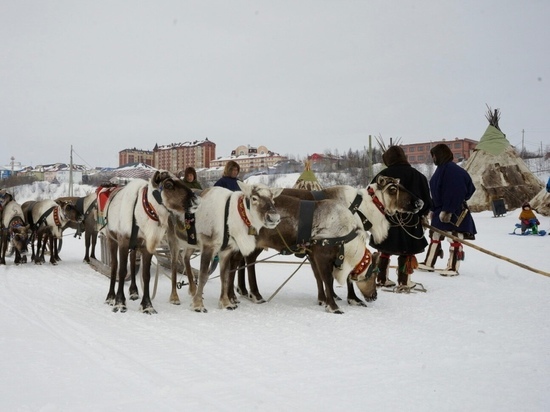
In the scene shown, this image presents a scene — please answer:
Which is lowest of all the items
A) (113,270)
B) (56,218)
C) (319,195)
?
(113,270)

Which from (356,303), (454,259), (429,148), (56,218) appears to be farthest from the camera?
(429,148)

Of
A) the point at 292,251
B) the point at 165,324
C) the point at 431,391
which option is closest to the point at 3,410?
the point at 165,324

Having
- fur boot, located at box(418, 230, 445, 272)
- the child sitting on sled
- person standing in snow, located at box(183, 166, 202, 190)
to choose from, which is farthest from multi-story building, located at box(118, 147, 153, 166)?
fur boot, located at box(418, 230, 445, 272)

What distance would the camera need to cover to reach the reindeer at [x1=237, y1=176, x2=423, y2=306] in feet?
23.6

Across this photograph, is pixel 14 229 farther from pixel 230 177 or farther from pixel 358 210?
pixel 358 210

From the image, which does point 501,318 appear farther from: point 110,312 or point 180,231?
point 110,312

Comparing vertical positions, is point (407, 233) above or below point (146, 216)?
below

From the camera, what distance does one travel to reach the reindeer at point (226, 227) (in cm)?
635

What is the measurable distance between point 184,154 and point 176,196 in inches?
4414

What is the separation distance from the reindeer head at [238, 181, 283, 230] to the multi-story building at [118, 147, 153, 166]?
111 m

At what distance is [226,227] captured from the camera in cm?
656

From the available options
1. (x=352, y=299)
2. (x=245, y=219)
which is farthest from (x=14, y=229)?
(x=352, y=299)

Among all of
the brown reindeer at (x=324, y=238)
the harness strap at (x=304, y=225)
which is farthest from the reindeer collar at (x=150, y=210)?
the harness strap at (x=304, y=225)

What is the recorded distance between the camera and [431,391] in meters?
3.45
